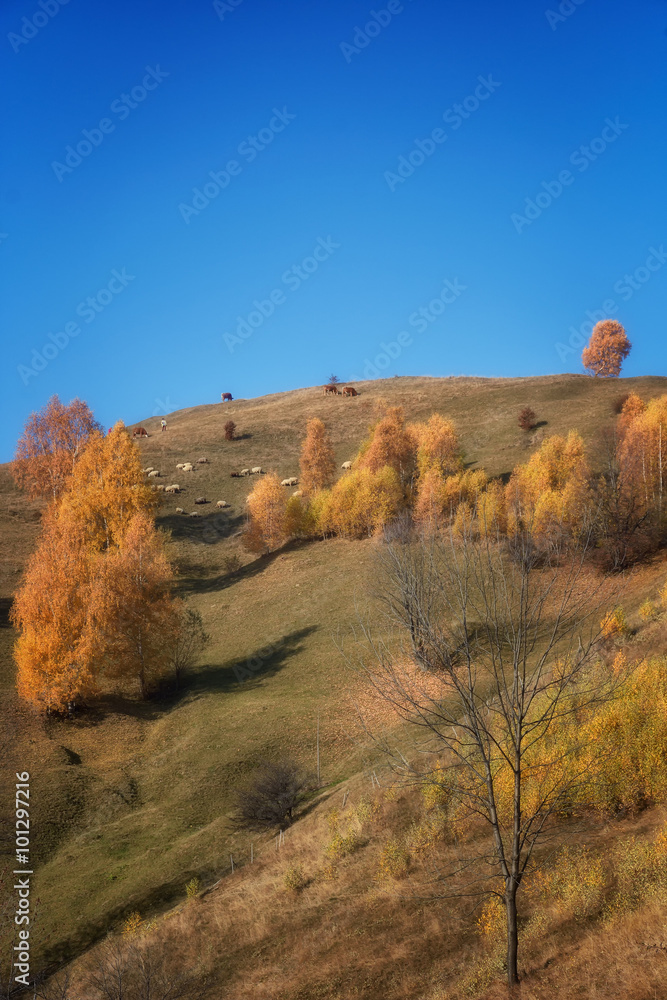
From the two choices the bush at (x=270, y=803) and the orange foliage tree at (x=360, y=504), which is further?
the orange foliage tree at (x=360, y=504)

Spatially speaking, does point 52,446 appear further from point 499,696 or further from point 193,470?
point 499,696

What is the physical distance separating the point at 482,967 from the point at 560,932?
1.97m

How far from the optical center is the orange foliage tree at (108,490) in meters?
67.1

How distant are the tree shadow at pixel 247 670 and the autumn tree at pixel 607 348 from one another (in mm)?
103630

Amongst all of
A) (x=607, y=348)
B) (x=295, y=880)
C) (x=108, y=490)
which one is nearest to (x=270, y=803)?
(x=295, y=880)

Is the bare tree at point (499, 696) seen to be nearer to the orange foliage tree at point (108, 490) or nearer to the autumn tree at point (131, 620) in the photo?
the autumn tree at point (131, 620)

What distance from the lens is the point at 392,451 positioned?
266 ft

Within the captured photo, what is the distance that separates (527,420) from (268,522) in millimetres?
46136

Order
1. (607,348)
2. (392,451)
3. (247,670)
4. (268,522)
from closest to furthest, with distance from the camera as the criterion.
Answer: (247,670)
(268,522)
(392,451)
(607,348)

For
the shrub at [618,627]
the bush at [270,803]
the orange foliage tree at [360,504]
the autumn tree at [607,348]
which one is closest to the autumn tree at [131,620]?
the bush at [270,803]

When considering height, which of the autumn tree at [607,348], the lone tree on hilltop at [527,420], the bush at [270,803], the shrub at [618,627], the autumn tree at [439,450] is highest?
the autumn tree at [607,348]

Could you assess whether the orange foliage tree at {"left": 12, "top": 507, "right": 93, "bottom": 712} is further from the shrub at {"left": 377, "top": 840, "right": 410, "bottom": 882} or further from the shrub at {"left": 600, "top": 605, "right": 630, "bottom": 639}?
the shrub at {"left": 600, "top": 605, "right": 630, "bottom": 639}

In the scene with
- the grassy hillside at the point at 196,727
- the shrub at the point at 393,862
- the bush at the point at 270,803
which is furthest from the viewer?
the bush at the point at 270,803

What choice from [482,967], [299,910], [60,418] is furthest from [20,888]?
[60,418]
